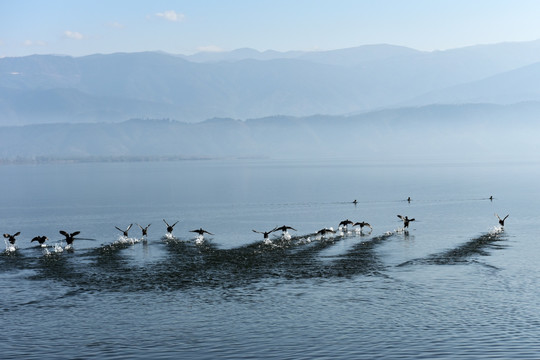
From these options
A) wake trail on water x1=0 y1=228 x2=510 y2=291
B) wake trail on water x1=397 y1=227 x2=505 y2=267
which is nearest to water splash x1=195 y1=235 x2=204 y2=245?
wake trail on water x1=0 y1=228 x2=510 y2=291

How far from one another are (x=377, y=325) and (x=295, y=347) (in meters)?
6.65

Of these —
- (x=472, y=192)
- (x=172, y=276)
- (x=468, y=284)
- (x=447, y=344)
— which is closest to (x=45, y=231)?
(x=172, y=276)

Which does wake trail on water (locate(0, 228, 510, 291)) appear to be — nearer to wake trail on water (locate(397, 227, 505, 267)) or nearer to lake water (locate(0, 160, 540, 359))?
wake trail on water (locate(397, 227, 505, 267))

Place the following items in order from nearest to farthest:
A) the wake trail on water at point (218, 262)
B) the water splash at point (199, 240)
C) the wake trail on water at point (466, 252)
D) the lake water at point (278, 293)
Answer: the lake water at point (278, 293) < the wake trail on water at point (218, 262) < the wake trail on water at point (466, 252) < the water splash at point (199, 240)

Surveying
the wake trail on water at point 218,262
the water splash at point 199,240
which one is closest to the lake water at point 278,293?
the wake trail on water at point 218,262

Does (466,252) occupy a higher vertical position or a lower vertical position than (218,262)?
lower

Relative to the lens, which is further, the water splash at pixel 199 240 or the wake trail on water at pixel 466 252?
the water splash at pixel 199 240

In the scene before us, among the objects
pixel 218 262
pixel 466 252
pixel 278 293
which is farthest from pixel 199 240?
pixel 278 293

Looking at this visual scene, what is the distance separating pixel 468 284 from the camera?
184ft

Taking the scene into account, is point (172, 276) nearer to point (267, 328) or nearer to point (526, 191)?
point (267, 328)

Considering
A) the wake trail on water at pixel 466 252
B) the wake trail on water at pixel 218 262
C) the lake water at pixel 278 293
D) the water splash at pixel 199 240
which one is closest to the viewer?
the lake water at pixel 278 293

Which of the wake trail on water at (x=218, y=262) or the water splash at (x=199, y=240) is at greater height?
the water splash at (x=199, y=240)

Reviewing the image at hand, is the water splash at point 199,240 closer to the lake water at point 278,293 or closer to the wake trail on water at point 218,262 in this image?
the wake trail on water at point 218,262

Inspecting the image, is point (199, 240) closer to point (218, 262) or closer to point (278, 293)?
point (218, 262)
